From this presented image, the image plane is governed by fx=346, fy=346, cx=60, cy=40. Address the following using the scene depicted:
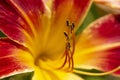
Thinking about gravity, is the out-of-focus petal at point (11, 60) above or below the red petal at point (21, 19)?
below

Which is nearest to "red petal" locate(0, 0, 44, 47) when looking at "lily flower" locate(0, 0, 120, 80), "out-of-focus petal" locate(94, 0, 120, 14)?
"lily flower" locate(0, 0, 120, 80)

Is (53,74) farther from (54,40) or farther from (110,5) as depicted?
(110,5)

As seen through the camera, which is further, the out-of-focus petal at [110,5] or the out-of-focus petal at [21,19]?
the out-of-focus petal at [110,5]

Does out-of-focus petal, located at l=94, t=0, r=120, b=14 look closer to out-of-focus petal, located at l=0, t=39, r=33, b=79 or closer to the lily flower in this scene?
the lily flower

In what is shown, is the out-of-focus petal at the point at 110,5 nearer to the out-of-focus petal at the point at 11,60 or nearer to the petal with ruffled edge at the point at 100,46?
the petal with ruffled edge at the point at 100,46

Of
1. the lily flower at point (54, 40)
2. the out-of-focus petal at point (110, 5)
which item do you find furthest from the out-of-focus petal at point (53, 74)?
the out-of-focus petal at point (110, 5)

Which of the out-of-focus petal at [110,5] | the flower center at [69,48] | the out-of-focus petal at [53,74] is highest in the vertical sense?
the out-of-focus petal at [110,5]

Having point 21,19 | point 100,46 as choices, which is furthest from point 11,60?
point 100,46

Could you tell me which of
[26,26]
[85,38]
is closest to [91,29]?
[85,38]

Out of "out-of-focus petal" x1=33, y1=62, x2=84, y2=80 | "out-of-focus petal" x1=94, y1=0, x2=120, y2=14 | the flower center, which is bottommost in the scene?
"out-of-focus petal" x1=33, y1=62, x2=84, y2=80
